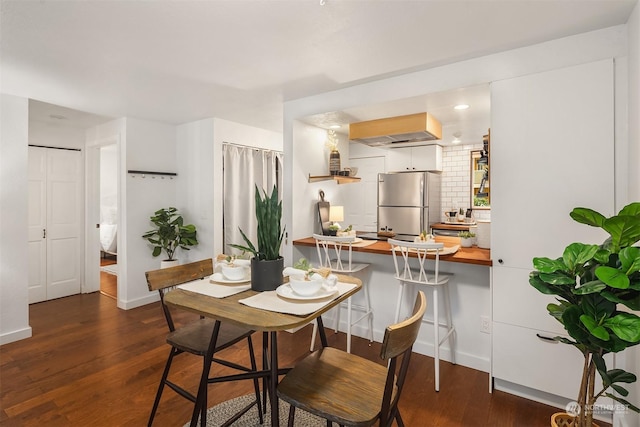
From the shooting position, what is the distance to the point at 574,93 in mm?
2006

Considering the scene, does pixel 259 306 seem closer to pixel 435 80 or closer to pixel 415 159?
pixel 435 80

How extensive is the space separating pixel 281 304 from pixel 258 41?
1667 mm

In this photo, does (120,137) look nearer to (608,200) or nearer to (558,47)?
(558,47)

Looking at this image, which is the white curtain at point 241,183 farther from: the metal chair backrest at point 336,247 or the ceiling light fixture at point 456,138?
the ceiling light fixture at point 456,138

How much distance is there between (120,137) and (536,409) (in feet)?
16.0

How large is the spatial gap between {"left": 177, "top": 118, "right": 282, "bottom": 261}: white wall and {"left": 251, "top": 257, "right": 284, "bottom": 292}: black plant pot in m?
2.71

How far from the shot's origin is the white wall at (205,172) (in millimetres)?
4109

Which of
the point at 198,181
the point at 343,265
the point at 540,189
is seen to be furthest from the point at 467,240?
the point at 198,181

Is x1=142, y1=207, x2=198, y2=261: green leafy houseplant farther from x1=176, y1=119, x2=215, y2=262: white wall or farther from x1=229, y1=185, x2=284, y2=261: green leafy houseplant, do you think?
x1=229, y1=185, x2=284, y2=261: green leafy houseplant

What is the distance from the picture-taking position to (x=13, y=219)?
309 centimetres

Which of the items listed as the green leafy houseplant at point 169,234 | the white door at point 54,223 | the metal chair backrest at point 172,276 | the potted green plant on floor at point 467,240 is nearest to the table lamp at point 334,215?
the potted green plant on floor at point 467,240

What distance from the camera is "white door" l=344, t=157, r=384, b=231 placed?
204 inches

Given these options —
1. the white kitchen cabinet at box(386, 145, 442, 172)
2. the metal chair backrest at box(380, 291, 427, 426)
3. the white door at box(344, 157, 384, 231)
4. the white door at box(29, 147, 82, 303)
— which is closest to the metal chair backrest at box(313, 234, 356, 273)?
the metal chair backrest at box(380, 291, 427, 426)

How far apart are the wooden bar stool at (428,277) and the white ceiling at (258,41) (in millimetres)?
1231
